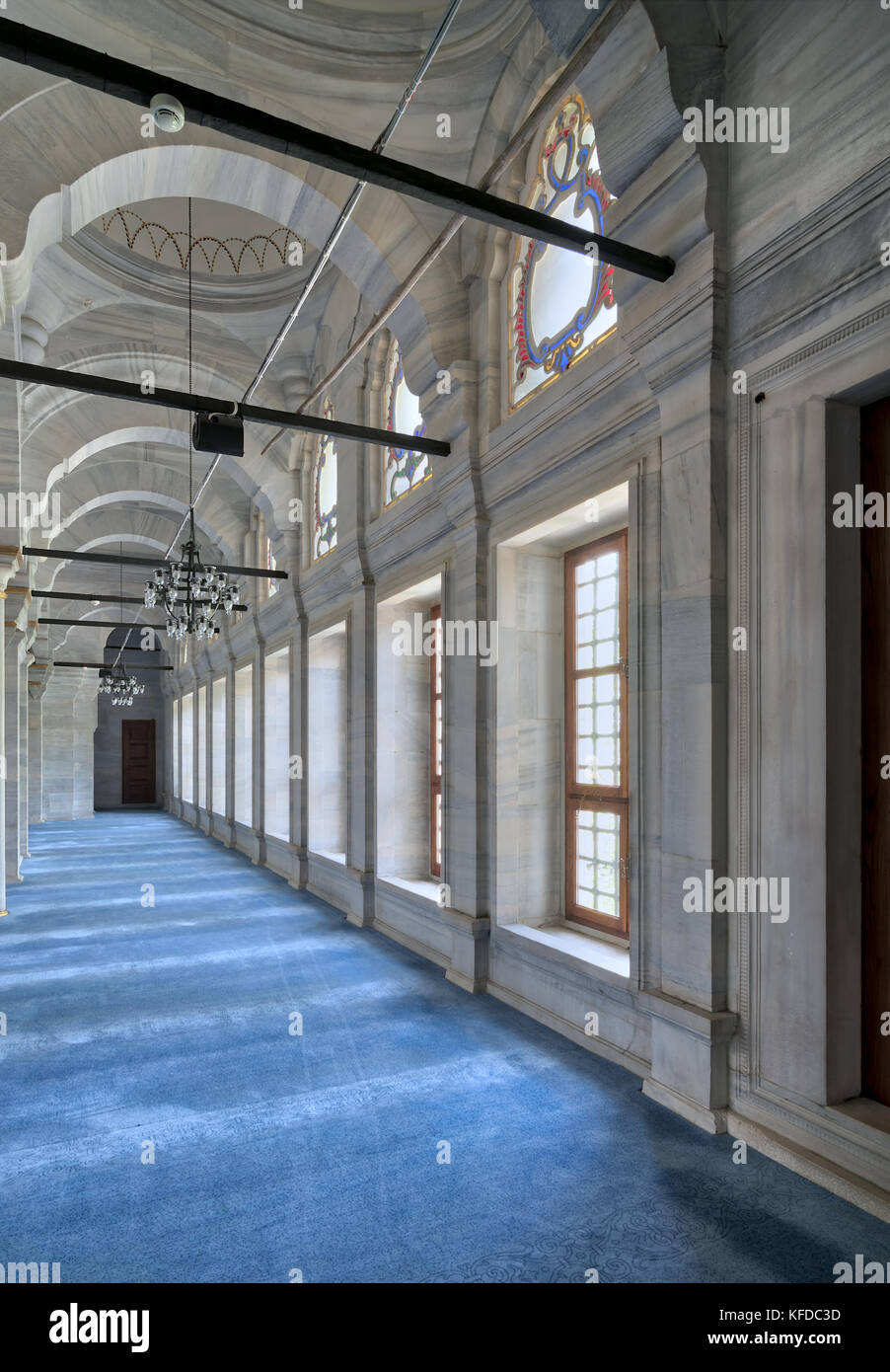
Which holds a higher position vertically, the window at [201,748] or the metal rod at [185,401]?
the metal rod at [185,401]

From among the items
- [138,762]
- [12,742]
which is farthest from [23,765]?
[138,762]

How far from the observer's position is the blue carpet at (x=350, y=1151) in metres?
2.74

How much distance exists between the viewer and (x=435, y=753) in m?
8.04

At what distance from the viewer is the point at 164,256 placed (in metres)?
9.29

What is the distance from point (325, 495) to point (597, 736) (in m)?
5.95

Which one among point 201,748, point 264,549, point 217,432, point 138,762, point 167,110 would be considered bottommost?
point 138,762

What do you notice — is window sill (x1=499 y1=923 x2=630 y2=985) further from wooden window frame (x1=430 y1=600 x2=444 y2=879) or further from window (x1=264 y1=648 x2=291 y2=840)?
window (x1=264 y1=648 x2=291 y2=840)

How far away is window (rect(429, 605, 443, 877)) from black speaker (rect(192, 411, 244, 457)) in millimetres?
3018

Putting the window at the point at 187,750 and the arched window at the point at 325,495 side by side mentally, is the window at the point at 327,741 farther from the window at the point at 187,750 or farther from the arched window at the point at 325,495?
the window at the point at 187,750

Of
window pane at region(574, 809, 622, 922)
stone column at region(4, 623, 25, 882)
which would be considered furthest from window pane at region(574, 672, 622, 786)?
stone column at region(4, 623, 25, 882)

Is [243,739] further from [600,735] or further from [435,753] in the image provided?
[600,735]

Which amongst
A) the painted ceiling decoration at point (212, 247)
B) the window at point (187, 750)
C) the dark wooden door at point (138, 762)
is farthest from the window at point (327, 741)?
the dark wooden door at point (138, 762)

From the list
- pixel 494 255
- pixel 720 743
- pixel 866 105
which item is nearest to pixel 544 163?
pixel 494 255

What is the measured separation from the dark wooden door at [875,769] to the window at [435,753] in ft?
15.9
